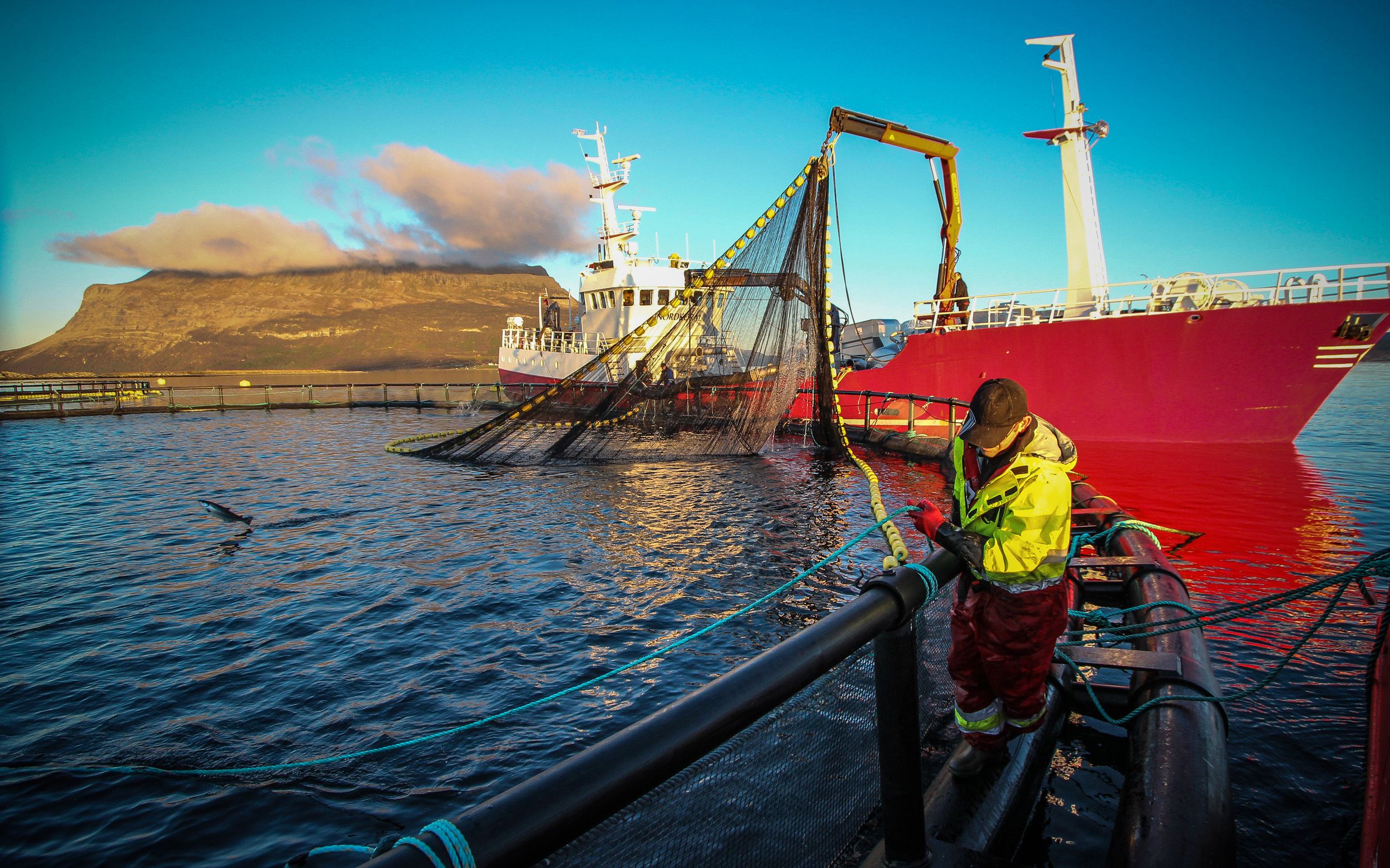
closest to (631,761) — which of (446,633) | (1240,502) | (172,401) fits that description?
(446,633)

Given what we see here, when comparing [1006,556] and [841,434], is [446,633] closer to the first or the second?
Answer: [1006,556]

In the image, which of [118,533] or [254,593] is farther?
[118,533]

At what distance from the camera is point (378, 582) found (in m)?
7.67

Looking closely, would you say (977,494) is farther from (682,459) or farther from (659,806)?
(682,459)

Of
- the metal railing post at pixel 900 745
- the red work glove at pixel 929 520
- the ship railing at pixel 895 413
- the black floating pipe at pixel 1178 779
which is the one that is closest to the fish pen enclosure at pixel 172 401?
the ship railing at pixel 895 413

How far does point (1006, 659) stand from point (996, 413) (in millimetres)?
1121

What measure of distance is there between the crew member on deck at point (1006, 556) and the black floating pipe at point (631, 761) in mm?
1452

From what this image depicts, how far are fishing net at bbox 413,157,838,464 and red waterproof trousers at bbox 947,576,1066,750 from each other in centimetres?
1017

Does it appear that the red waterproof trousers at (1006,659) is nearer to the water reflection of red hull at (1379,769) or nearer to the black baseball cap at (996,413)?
the black baseball cap at (996,413)

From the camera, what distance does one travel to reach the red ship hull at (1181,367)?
565 inches

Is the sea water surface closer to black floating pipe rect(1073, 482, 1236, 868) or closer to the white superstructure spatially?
black floating pipe rect(1073, 482, 1236, 868)

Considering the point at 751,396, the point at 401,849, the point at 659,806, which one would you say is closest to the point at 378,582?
the point at 659,806

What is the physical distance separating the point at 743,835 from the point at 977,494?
6.33 feet

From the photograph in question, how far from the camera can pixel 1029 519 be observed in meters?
2.78
